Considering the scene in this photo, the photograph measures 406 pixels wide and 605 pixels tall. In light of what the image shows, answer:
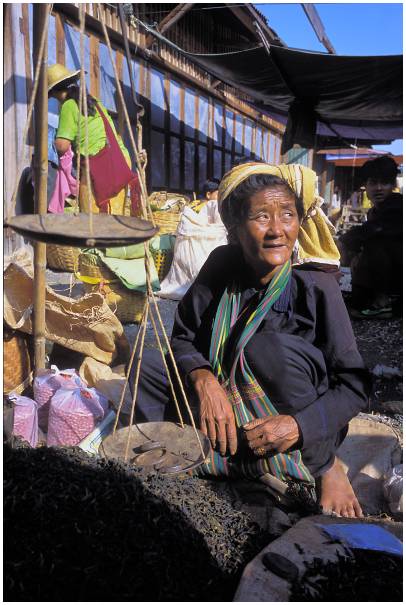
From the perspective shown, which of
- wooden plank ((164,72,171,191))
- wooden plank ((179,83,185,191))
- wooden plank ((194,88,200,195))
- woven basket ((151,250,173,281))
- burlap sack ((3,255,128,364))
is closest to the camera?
burlap sack ((3,255,128,364))

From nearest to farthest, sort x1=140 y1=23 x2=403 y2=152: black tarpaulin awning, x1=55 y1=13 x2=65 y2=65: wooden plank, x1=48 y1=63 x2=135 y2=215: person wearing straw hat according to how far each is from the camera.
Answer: x1=48 y1=63 x2=135 y2=215: person wearing straw hat < x1=55 y1=13 x2=65 y2=65: wooden plank < x1=140 y1=23 x2=403 y2=152: black tarpaulin awning

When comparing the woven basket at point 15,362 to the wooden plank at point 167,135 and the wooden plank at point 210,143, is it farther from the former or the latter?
the wooden plank at point 210,143

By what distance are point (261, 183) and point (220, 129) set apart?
25.9 ft

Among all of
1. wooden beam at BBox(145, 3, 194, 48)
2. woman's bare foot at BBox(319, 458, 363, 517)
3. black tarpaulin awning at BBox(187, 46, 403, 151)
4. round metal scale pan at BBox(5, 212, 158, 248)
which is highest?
wooden beam at BBox(145, 3, 194, 48)

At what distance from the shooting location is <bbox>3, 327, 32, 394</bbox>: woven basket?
2459 millimetres

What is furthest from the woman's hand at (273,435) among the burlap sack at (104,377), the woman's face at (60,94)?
the woman's face at (60,94)

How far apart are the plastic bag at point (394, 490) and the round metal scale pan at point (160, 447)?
3.03 ft

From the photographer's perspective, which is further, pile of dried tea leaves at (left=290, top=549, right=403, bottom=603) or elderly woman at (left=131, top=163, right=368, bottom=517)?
elderly woman at (left=131, top=163, right=368, bottom=517)

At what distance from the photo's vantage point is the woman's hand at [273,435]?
5.76 ft

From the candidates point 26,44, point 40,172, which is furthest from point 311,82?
point 40,172

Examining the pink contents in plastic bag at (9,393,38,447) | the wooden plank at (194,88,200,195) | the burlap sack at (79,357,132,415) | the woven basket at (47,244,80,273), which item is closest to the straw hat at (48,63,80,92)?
the woven basket at (47,244,80,273)

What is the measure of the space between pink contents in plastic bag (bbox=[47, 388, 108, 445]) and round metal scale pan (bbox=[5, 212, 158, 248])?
99 centimetres

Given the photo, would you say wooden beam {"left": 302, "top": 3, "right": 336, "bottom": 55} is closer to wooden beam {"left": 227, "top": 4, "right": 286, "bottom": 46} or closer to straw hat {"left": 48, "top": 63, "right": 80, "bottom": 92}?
wooden beam {"left": 227, "top": 4, "right": 286, "bottom": 46}

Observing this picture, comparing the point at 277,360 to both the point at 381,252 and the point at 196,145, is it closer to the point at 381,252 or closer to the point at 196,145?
the point at 381,252
